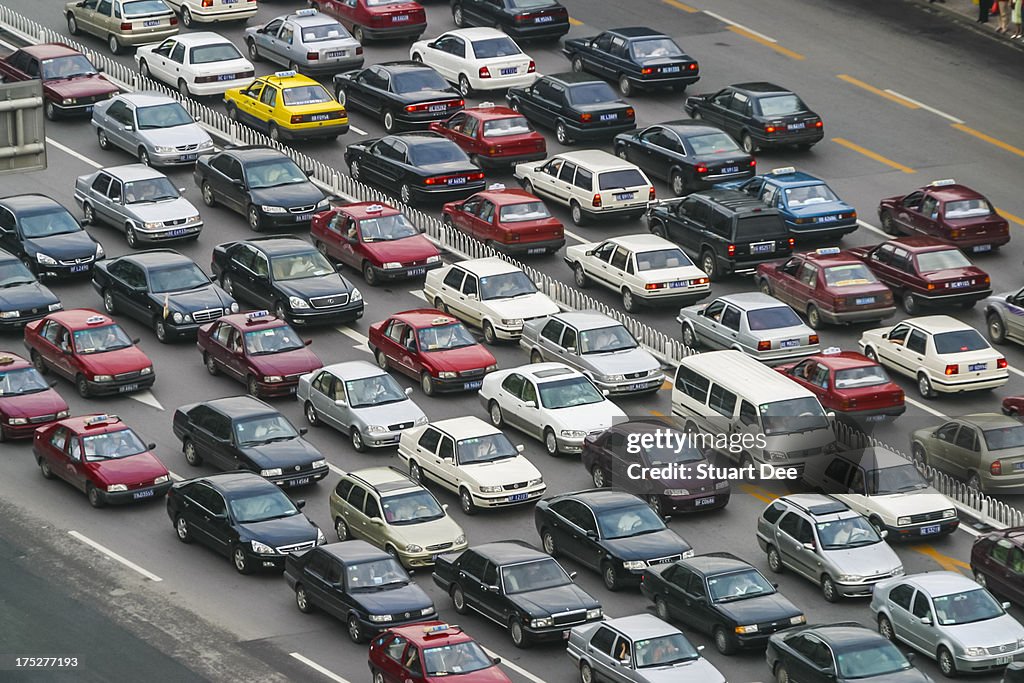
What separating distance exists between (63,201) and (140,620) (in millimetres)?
21793

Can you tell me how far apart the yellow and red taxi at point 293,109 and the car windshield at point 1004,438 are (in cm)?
2307

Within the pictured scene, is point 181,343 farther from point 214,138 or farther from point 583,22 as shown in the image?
point 583,22

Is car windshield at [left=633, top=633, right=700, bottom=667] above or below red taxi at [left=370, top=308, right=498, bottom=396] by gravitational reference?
above

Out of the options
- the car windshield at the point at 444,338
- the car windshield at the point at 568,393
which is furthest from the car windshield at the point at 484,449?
the car windshield at the point at 444,338

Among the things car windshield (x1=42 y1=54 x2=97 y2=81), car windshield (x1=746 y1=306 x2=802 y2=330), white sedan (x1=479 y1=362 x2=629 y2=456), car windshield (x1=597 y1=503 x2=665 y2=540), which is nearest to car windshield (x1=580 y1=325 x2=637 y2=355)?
white sedan (x1=479 y1=362 x2=629 y2=456)

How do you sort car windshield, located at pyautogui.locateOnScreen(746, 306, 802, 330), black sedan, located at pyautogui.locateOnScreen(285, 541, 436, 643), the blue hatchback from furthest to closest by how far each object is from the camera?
the blue hatchback, car windshield, located at pyautogui.locateOnScreen(746, 306, 802, 330), black sedan, located at pyautogui.locateOnScreen(285, 541, 436, 643)

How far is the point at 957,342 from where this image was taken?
51.2 metres

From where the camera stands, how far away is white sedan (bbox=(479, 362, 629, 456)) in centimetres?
4794

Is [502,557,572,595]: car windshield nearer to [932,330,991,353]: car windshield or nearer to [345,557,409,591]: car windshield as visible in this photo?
[345,557,409,591]: car windshield

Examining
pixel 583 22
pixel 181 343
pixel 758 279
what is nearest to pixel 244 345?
pixel 181 343

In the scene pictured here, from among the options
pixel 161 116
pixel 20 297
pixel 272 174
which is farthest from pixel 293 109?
pixel 20 297

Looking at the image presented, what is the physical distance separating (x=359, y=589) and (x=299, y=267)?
1507 centimetres

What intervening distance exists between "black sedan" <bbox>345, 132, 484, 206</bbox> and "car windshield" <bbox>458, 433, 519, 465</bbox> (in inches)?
572

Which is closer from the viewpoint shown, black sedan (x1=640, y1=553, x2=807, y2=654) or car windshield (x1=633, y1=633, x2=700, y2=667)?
car windshield (x1=633, y1=633, x2=700, y2=667)
